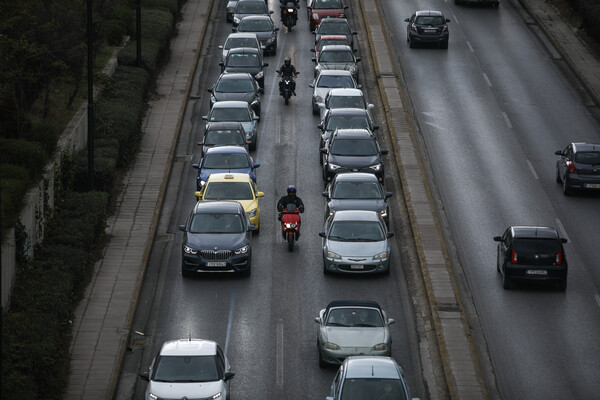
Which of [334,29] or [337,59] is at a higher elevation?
[337,59]

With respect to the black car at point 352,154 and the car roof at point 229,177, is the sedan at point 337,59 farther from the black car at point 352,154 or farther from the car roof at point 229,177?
the car roof at point 229,177

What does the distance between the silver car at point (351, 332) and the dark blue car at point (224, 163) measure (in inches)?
458

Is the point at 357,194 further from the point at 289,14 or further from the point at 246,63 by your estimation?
the point at 289,14

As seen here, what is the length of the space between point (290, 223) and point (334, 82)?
14.8 metres

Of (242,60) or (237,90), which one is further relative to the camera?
(242,60)

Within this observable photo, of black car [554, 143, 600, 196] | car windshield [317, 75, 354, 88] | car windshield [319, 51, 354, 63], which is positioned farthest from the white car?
car windshield [319, 51, 354, 63]

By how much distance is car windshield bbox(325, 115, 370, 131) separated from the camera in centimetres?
4088

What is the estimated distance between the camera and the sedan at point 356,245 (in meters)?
30.4

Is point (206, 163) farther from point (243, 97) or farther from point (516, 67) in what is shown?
point (516, 67)

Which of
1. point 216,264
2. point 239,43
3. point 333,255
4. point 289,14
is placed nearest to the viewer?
point 216,264

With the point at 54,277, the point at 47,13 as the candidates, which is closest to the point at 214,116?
the point at 47,13

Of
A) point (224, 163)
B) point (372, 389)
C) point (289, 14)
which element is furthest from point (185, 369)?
point (289, 14)

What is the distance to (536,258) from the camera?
2898cm

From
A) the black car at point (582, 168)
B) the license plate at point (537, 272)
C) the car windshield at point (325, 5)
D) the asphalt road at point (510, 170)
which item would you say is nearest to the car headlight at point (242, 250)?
the asphalt road at point (510, 170)
